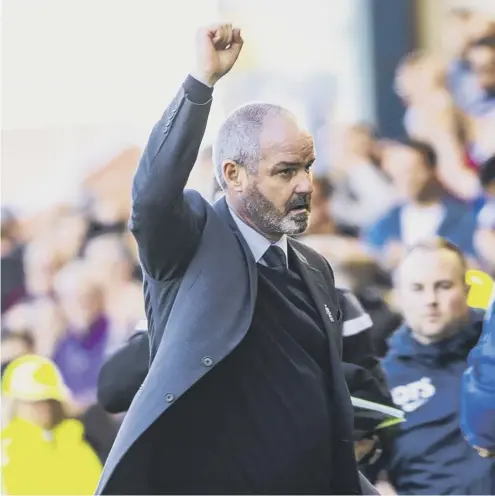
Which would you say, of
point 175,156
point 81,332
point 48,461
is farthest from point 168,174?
point 81,332

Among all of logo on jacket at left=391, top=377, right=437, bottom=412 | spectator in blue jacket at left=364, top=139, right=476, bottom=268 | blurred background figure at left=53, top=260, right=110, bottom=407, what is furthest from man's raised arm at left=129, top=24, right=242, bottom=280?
blurred background figure at left=53, top=260, right=110, bottom=407

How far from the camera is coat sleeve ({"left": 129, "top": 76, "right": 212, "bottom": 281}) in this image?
1938mm

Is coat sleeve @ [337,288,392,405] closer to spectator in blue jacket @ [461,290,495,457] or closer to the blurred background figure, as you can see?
spectator in blue jacket @ [461,290,495,457]

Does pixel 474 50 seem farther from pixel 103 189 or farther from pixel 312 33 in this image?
pixel 103 189

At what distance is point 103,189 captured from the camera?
183 inches

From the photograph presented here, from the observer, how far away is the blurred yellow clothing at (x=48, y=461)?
13.1 feet

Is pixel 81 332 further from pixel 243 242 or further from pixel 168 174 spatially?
pixel 168 174

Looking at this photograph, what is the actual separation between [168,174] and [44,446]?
2.38m

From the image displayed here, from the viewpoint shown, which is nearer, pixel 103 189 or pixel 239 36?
pixel 239 36

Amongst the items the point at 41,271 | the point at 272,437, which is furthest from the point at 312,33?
the point at 272,437

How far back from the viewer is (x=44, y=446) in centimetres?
405

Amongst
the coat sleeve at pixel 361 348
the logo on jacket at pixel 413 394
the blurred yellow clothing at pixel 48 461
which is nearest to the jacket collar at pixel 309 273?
the coat sleeve at pixel 361 348

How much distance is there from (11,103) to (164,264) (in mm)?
2729

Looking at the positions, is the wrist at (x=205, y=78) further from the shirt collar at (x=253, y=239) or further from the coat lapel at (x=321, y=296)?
the coat lapel at (x=321, y=296)
